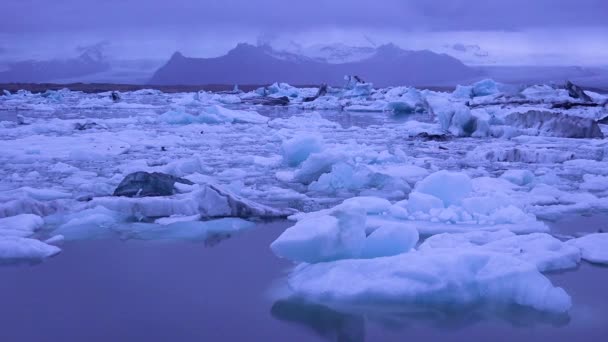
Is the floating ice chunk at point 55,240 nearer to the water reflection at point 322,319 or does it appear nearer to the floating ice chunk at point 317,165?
the water reflection at point 322,319

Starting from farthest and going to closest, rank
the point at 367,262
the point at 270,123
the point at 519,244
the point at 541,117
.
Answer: the point at 270,123
the point at 541,117
the point at 519,244
the point at 367,262

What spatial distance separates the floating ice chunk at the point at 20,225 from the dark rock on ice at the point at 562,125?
33.1 ft

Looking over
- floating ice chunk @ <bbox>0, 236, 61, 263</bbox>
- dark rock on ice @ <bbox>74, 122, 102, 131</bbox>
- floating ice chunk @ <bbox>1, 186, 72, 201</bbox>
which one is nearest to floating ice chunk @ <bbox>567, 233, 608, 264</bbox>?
floating ice chunk @ <bbox>0, 236, 61, 263</bbox>

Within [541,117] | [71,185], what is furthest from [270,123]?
A: [71,185]

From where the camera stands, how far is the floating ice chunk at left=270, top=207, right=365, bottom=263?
298 cm

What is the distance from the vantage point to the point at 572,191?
5711 millimetres

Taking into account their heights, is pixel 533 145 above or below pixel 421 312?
below

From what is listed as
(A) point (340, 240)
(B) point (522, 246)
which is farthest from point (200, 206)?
(B) point (522, 246)

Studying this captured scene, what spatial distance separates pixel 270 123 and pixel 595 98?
10931 millimetres

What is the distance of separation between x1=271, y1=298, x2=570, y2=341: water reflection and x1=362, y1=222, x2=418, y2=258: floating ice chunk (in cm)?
48

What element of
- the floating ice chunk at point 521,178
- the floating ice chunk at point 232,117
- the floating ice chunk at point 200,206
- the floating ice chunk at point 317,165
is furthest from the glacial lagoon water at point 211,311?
the floating ice chunk at point 232,117

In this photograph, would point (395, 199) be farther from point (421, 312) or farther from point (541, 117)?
point (541, 117)

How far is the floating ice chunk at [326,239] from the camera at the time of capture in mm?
2982

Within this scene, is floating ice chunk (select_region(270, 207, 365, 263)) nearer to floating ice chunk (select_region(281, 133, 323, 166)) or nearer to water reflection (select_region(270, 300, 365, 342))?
water reflection (select_region(270, 300, 365, 342))
